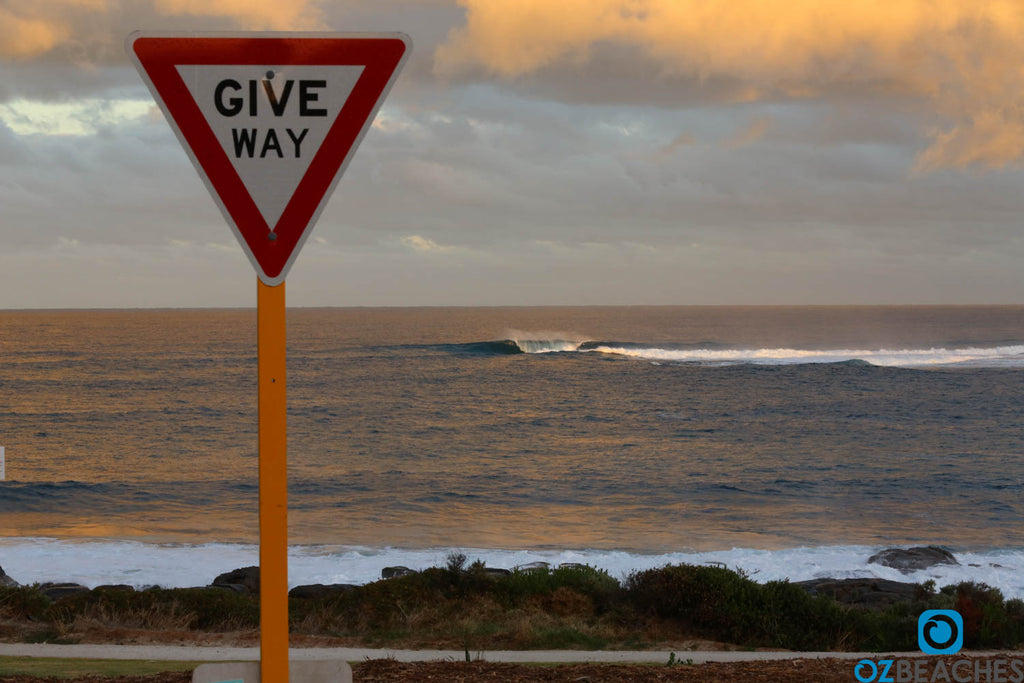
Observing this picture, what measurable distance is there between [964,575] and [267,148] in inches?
910

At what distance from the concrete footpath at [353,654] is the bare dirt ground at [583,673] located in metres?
3.36

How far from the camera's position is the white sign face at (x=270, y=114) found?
91.0 inches

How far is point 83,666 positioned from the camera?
29.6 ft

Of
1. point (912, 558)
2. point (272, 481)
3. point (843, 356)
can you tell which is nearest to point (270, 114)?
point (272, 481)

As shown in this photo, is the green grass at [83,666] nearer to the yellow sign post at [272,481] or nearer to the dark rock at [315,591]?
the yellow sign post at [272,481]

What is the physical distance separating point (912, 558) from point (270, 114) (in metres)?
23.6

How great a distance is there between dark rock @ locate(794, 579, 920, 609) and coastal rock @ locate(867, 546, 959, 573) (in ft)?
14.1

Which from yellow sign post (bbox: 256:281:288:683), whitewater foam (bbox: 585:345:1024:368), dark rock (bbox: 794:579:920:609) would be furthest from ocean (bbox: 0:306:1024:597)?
yellow sign post (bbox: 256:281:288:683)

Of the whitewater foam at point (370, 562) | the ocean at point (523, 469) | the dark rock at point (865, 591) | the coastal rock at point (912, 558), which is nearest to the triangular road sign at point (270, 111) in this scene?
the dark rock at point (865, 591)

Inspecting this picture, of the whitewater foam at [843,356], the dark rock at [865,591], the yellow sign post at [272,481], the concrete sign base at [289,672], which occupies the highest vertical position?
the whitewater foam at [843,356]

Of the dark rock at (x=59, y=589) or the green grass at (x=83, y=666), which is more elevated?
the dark rock at (x=59, y=589)

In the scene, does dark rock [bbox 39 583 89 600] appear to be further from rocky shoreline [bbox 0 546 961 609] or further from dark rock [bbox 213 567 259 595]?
dark rock [bbox 213 567 259 595]

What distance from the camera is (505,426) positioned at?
51.8 m

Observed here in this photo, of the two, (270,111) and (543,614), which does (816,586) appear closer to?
(543,614)
